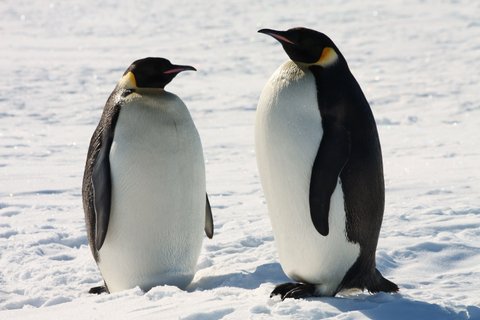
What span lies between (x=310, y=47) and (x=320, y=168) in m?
0.54

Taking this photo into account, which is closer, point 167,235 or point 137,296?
point 137,296

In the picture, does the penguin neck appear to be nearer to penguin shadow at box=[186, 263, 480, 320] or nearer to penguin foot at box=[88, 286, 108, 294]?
penguin shadow at box=[186, 263, 480, 320]

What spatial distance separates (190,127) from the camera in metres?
4.70

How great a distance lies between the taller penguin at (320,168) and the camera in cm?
410

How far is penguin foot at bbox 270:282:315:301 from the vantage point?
4051 mm

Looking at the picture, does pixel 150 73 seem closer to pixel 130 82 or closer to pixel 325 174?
pixel 130 82

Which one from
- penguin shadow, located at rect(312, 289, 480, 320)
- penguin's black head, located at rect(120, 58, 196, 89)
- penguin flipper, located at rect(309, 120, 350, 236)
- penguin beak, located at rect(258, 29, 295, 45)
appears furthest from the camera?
penguin's black head, located at rect(120, 58, 196, 89)

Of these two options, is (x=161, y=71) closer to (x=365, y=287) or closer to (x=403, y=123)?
(x=365, y=287)

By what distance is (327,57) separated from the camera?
422cm

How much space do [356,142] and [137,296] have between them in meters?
1.14

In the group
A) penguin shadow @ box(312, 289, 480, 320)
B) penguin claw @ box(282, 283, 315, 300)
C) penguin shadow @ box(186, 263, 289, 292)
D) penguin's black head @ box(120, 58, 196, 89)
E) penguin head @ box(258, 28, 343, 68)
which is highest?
penguin head @ box(258, 28, 343, 68)

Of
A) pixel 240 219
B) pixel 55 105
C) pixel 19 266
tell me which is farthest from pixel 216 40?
pixel 19 266

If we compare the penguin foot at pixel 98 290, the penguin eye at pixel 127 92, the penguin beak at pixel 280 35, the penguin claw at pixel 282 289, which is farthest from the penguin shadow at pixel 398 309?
the penguin eye at pixel 127 92

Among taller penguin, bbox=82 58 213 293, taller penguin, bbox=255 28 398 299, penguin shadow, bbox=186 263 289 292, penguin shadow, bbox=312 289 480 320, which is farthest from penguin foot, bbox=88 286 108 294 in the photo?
penguin shadow, bbox=312 289 480 320
